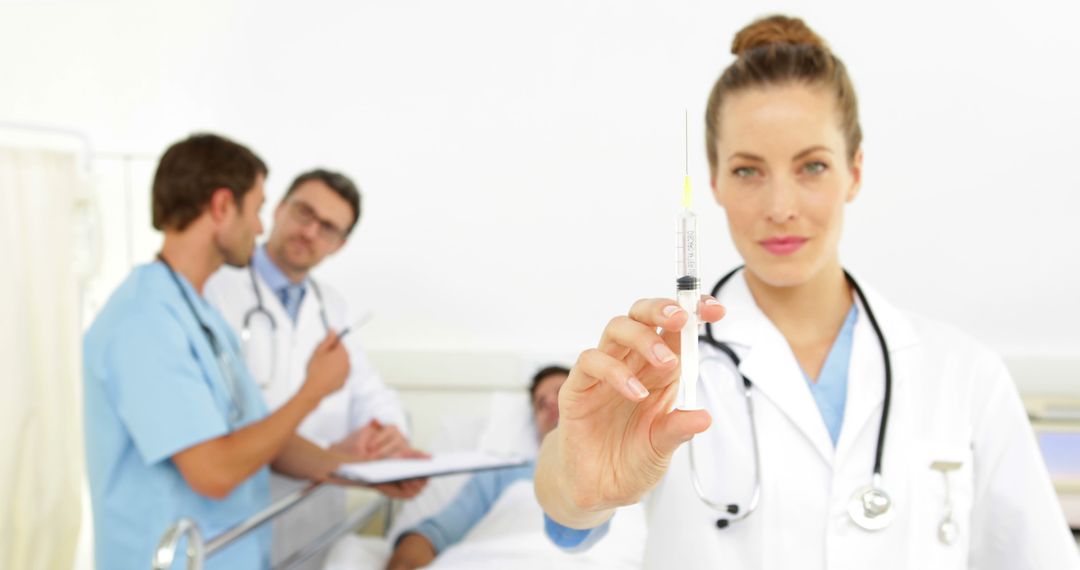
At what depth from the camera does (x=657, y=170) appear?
2.72m

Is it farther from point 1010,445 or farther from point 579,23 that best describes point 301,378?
point 1010,445

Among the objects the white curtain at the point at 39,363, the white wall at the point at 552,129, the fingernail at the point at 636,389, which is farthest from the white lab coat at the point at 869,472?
the white curtain at the point at 39,363

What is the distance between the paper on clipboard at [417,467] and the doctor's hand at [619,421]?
1044 mm

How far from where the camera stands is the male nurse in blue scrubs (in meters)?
1.66

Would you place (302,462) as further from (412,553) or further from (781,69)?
(781,69)

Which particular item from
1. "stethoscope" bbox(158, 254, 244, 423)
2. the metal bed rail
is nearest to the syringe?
the metal bed rail

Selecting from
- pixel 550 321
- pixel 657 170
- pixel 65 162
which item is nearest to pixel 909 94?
pixel 657 170

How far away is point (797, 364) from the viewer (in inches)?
45.2

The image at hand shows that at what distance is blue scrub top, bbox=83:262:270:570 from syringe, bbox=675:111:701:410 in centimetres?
115

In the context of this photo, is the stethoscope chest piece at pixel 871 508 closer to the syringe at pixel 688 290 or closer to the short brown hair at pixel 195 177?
the syringe at pixel 688 290

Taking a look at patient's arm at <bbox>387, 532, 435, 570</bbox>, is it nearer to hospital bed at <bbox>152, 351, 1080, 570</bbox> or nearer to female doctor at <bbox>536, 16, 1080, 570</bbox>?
hospital bed at <bbox>152, 351, 1080, 570</bbox>

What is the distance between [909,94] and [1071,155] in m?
0.47

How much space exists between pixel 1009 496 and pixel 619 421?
1.69ft

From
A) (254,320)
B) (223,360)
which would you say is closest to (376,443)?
(254,320)
